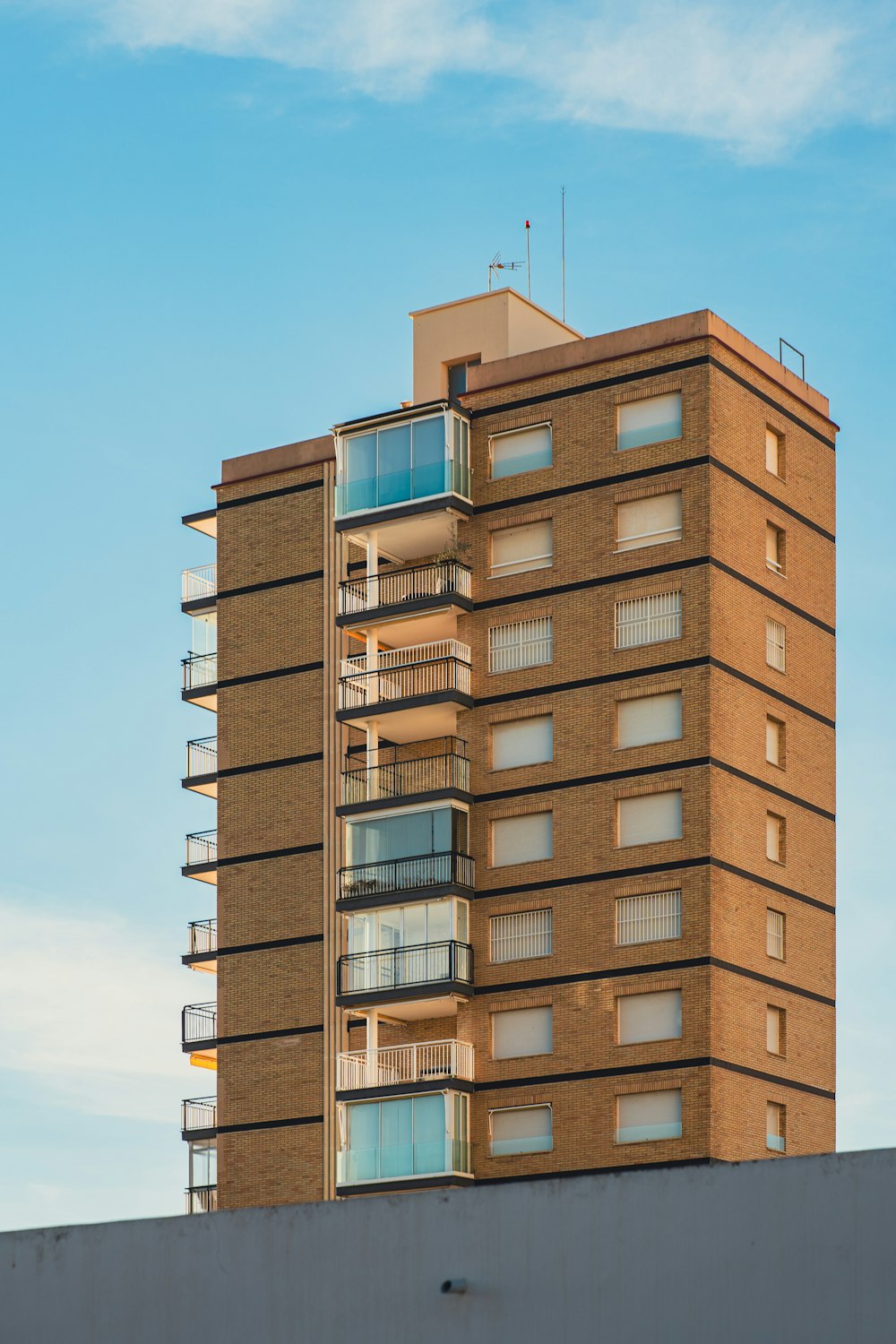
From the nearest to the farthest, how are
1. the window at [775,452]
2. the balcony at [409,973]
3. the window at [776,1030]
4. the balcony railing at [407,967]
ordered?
1. the window at [776,1030]
2. the balcony at [409,973]
3. the balcony railing at [407,967]
4. the window at [775,452]

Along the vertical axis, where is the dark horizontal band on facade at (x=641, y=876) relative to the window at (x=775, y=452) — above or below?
below

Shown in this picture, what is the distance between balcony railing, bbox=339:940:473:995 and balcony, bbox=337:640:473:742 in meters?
5.88

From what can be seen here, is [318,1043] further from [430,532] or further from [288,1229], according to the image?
[288,1229]

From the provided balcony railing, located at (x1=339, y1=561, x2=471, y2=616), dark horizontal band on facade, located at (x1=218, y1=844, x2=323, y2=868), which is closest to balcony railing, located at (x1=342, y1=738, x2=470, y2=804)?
dark horizontal band on facade, located at (x1=218, y1=844, x2=323, y2=868)

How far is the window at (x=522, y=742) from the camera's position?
61469 mm

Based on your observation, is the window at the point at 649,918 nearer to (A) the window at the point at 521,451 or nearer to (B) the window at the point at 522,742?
(B) the window at the point at 522,742

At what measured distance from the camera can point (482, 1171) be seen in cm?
5947

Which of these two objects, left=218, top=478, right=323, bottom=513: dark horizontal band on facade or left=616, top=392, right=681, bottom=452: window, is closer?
left=616, top=392, right=681, bottom=452: window

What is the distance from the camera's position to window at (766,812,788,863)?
61312 mm

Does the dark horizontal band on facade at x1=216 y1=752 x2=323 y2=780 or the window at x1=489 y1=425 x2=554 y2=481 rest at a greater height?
the window at x1=489 y1=425 x2=554 y2=481

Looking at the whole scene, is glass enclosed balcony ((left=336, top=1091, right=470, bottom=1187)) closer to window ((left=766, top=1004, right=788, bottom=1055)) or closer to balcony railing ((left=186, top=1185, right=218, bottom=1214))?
balcony railing ((left=186, top=1185, right=218, bottom=1214))

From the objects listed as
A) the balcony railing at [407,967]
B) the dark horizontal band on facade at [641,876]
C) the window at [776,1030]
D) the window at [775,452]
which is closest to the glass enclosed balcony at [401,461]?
the window at [775,452]

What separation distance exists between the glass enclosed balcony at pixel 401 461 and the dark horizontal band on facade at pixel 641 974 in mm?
12445

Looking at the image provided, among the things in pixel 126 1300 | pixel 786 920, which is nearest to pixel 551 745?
pixel 786 920
